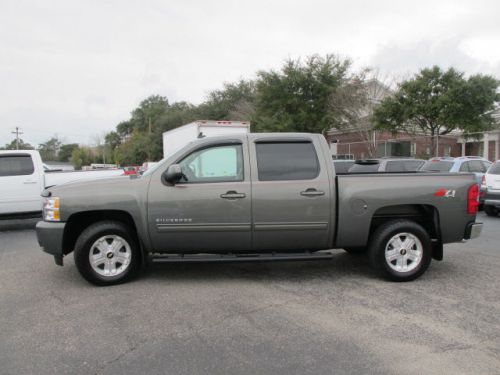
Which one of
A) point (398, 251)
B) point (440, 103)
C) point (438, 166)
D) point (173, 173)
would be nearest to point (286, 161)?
point (173, 173)

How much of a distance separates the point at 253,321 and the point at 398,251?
226 cm

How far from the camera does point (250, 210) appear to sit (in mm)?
5094

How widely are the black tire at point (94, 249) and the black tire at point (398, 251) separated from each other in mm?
2998

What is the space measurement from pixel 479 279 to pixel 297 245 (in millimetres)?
2421

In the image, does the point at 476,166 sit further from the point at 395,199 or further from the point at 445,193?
the point at 395,199

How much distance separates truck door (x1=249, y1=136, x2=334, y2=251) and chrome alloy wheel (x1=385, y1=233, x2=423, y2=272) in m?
0.82

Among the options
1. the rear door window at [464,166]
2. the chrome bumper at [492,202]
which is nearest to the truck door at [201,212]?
the chrome bumper at [492,202]

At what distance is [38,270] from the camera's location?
6.15 m

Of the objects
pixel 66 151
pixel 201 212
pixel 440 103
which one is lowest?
pixel 201 212

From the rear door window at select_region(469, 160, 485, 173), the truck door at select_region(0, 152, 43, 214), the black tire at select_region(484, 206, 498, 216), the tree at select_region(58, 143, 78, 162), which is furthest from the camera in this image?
the tree at select_region(58, 143, 78, 162)

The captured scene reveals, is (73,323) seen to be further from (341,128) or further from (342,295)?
(341,128)

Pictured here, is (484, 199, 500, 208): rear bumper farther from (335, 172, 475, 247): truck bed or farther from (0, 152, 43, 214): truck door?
(0, 152, 43, 214): truck door

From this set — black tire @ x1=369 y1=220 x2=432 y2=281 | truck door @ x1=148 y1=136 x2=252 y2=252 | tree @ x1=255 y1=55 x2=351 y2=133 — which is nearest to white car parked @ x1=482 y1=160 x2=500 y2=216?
black tire @ x1=369 y1=220 x2=432 y2=281

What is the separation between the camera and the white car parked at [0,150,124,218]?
1004 centimetres
